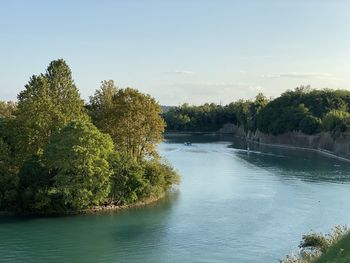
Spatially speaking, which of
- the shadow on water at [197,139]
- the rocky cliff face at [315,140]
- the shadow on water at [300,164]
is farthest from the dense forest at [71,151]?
the shadow on water at [197,139]

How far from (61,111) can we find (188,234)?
1466 centimetres

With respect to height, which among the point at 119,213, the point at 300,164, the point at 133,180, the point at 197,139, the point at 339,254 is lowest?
the point at 119,213

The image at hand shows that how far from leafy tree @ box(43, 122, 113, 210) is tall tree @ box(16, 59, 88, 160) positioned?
2876 millimetres

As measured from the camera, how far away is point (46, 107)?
39219 mm

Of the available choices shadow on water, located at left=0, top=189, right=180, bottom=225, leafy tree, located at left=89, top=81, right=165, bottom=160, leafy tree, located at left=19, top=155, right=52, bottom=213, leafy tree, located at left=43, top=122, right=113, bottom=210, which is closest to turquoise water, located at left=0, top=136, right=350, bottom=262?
shadow on water, located at left=0, top=189, right=180, bottom=225

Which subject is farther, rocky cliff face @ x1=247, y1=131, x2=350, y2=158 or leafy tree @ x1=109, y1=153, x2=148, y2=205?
rocky cliff face @ x1=247, y1=131, x2=350, y2=158

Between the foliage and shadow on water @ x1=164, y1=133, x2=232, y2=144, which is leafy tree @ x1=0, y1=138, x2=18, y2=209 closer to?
the foliage

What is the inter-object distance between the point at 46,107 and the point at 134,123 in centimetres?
847

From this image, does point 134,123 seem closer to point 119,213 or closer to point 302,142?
point 119,213

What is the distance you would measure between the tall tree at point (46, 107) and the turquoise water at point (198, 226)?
6664 millimetres

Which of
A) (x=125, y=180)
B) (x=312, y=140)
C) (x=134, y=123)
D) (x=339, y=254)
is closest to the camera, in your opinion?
(x=339, y=254)

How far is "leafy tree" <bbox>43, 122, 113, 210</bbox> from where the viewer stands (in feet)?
116

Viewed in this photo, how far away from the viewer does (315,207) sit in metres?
41.9

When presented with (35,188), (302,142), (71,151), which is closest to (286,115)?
(302,142)
